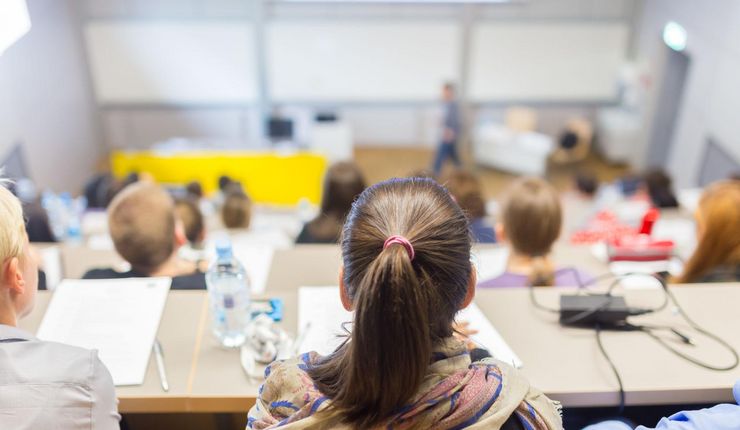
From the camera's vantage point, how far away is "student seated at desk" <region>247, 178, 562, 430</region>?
3.31 feet

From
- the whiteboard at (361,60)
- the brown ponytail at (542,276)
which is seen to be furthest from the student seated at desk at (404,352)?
the whiteboard at (361,60)

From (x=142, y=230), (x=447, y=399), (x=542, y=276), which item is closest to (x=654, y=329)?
(x=542, y=276)

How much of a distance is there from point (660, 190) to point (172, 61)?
211 inches

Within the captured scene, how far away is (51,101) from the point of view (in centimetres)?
609

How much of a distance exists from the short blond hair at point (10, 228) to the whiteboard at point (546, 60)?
6.59m

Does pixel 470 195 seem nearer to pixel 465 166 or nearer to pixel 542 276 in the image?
pixel 542 276

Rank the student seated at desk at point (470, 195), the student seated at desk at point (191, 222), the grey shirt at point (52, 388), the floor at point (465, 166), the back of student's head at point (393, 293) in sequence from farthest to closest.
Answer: the floor at point (465, 166), the student seated at desk at point (470, 195), the student seated at desk at point (191, 222), the grey shirt at point (52, 388), the back of student's head at point (393, 293)

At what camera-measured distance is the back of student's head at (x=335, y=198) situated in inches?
121

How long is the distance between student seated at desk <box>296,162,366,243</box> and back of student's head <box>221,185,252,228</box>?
Result: 0.84 meters

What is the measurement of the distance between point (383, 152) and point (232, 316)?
20.4ft

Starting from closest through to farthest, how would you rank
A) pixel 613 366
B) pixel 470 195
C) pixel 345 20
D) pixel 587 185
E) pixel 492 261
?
pixel 613 366 < pixel 492 261 < pixel 470 195 < pixel 587 185 < pixel 345 20

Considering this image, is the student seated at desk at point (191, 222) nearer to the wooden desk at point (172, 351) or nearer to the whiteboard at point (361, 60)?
the wooden desk at point (172, 351)

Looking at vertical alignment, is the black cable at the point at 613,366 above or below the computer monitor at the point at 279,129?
above

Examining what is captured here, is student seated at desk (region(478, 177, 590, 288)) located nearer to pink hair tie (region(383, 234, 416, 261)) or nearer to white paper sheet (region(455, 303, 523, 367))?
white paper sheet (region(455, 303, 523, 367))
